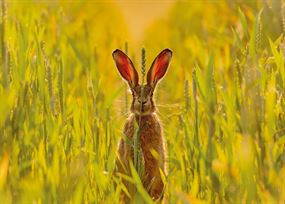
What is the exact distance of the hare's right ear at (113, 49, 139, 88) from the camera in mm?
3781

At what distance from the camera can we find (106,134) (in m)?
3.90

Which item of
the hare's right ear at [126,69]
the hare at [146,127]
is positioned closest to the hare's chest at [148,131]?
the hare at [146,127]

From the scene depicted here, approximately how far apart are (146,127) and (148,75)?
0.21 meters

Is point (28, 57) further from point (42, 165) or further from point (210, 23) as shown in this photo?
point (210, 23)

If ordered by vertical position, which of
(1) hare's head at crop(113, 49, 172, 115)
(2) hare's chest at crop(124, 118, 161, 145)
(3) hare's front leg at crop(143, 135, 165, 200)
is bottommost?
(3) hare's front leg at crop(143, 135, 165, 200)

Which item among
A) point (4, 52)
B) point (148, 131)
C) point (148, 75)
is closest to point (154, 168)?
point (148, 131)

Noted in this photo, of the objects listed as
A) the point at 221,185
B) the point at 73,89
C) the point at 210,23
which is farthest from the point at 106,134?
the point at 210,23

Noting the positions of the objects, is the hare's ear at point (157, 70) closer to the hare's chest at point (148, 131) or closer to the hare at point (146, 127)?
the hare at point (146, 127)

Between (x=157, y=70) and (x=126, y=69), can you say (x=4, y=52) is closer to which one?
(x=126, y=69)

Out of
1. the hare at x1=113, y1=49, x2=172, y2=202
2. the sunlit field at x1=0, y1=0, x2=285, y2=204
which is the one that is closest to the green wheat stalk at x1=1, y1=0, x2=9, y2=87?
the sunlit field at x1=0, y1=0, x2=285, y2=204

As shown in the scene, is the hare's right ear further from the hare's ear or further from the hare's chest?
the hare's chest

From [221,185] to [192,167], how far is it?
0.37 m

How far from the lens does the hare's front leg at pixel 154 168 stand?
3809 millimetres

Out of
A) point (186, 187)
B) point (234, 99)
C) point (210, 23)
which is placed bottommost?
point (186, 187)
